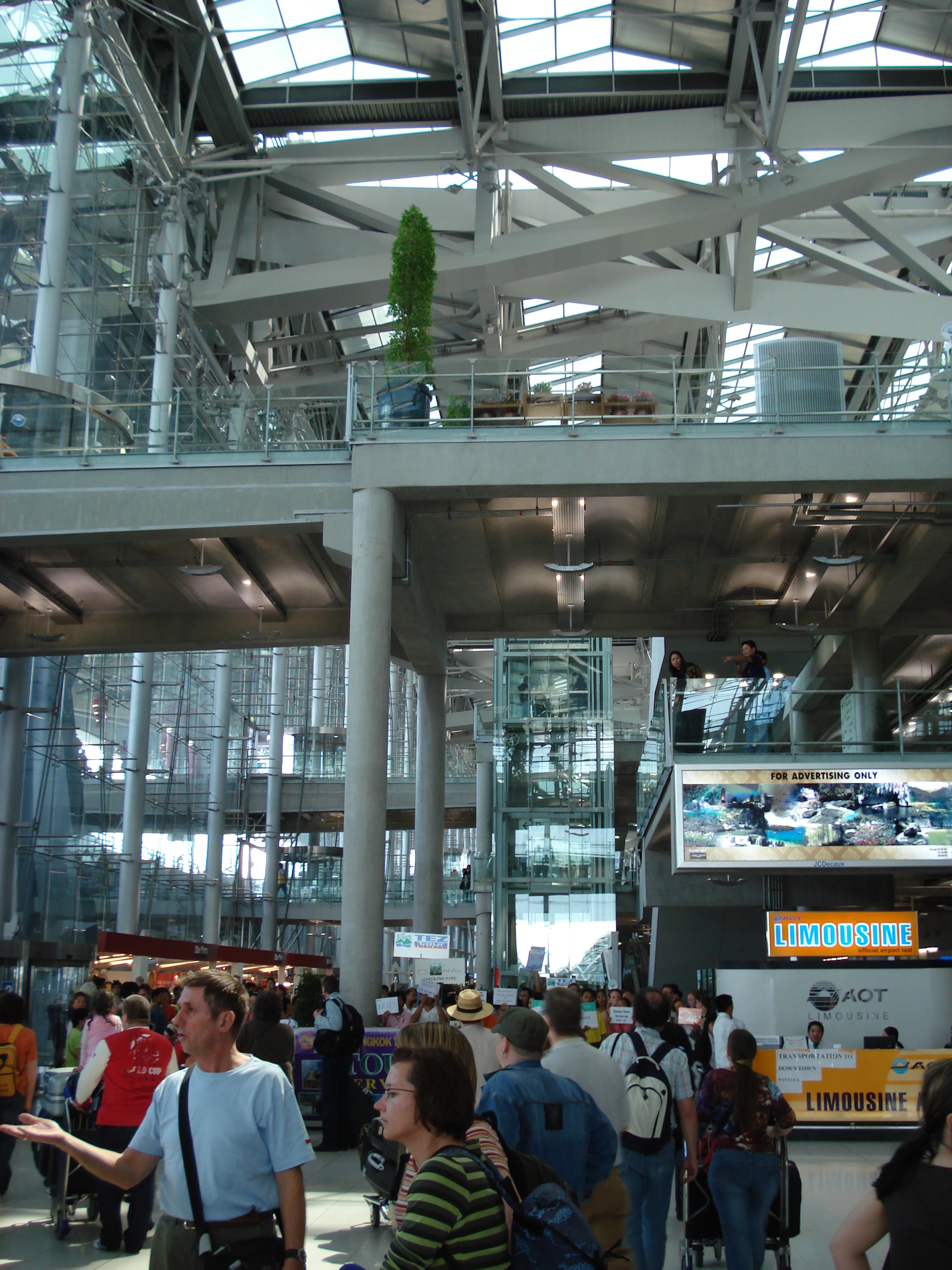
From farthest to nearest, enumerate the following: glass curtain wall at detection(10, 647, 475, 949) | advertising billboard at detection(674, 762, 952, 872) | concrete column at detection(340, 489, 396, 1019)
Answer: glass curtain wall at detection(10, 647, 475, 949) < advertising billboard at detection(674, 762, 952, 872) < concrete column at detection(340, 489, 396, 1019)

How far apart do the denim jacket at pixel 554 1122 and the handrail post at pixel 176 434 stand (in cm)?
1332

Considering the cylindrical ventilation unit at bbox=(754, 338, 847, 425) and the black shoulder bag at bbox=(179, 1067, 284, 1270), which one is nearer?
the black shoulder bag at bbox=(179, 1067, 284, 1270)

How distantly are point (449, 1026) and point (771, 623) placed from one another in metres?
19.4

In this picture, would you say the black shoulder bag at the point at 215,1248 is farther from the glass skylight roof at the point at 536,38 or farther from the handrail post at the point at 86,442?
the glass skylight roof at the point at 536,38

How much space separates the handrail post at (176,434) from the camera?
1636 cm

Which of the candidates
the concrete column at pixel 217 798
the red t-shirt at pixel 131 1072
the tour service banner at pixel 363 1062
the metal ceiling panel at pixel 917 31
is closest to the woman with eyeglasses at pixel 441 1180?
the red t-shirt at pixel 131 1072

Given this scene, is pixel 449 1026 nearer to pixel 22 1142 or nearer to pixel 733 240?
pixel 22 1142

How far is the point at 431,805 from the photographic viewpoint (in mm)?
22062

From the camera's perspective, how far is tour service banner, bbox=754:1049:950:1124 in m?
12.5

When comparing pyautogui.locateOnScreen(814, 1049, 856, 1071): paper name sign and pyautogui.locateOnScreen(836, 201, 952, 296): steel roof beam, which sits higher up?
pyautogui.locateOnScreen(836, 201, 952, 296): steel roof beam

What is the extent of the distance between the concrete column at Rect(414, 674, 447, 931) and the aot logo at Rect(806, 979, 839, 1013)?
8671 mm

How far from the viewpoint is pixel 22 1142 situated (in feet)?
38.2

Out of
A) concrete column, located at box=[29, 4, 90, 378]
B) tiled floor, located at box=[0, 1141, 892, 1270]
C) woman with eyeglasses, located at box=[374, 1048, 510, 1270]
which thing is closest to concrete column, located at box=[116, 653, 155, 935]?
concrete column, located at box=[29, 4, 90, 378]

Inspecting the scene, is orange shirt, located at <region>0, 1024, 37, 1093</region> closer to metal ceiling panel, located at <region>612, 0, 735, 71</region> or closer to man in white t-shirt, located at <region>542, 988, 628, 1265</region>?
man in white t-shirt, located at <region>542, 988, 628, 1265</region>
